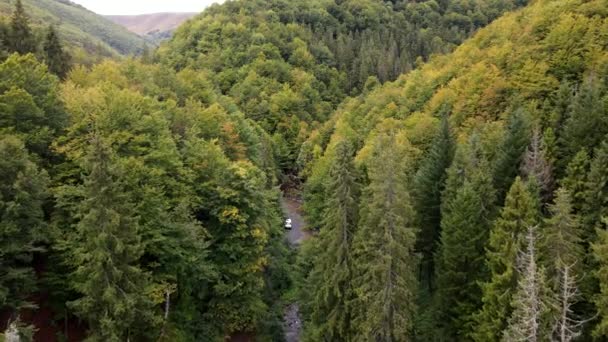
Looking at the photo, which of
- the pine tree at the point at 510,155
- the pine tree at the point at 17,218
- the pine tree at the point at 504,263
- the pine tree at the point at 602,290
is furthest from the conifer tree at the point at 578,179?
the pine tree at the point at 17,218

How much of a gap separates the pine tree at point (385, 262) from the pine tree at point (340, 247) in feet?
4.19

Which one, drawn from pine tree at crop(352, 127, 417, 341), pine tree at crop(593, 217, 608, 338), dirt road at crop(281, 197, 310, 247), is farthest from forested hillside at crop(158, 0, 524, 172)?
pine tree at crop(593, 217, 608, 338)

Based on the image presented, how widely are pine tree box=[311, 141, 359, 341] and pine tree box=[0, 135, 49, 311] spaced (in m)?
15.6

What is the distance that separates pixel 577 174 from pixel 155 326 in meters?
28.1

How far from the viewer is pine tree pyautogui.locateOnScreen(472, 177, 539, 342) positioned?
24641mm

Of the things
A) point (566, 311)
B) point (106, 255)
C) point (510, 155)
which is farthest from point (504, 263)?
point (106, 255)

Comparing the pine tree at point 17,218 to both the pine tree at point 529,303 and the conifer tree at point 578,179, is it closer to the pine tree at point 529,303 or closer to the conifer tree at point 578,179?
the pine tree at point 529,303

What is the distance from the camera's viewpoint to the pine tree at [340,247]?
91.9ft

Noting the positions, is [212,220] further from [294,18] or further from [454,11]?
[454,11]

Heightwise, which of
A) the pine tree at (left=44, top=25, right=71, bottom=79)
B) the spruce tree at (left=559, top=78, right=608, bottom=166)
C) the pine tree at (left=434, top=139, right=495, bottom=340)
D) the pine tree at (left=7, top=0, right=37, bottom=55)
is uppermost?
the pine tree at (left=7, top=0, right=37, bottom=55)

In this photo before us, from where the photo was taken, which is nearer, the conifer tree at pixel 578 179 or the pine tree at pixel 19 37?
the conifer tree at pixel 578 179

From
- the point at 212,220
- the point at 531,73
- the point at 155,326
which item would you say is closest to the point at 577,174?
the point at 531,73

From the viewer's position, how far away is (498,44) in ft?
226

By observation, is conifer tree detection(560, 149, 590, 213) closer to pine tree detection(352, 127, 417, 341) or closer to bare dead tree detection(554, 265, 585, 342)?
bare dead tree detection(554, 265, 585, 342)
